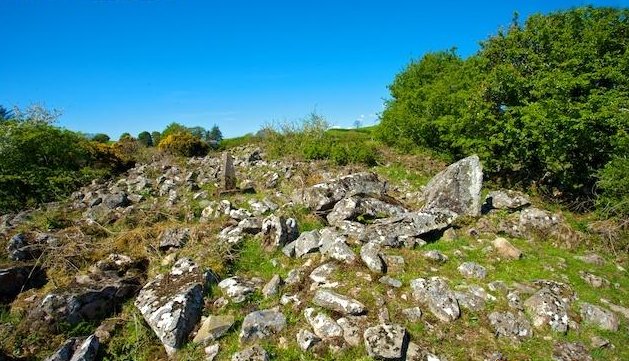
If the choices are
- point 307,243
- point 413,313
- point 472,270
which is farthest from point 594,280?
point 307,243

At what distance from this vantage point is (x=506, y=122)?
14523mm

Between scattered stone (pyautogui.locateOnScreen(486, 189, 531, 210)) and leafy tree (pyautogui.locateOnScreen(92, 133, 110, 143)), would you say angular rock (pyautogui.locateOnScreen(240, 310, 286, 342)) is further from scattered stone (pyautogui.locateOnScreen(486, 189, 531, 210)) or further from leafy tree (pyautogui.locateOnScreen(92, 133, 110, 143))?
leafy tree (pyautogui.locateOnScreen(92, 133, 110, 143))

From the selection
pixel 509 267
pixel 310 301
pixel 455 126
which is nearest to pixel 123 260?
pixel 310 301

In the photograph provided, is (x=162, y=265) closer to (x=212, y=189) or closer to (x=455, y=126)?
(x=212, y=189)

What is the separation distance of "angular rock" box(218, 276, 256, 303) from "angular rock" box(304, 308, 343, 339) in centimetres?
143

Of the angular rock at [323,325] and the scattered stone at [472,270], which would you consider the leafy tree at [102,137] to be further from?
the scattered stone at [472,270]

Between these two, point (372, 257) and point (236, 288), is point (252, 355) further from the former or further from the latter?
point (372, 257)

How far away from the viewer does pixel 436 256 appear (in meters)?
8.11

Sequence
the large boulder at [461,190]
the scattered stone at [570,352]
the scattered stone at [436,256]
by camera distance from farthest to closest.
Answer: the large boulder at [461,190], the scattered stone at [436,256], the scattered stone at [570,352]

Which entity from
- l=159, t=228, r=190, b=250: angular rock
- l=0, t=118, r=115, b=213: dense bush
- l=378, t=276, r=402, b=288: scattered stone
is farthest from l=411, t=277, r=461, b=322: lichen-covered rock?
l=0, t=118, r=115, b=213: dense bush

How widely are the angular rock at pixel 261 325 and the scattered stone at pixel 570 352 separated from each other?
4.25 m

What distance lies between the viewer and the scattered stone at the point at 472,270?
7.55 metres

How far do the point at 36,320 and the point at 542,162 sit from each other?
15906 mm

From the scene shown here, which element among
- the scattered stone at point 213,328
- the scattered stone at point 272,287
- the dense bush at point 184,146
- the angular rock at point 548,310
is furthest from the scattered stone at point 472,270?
the dense bush at point 184,146
